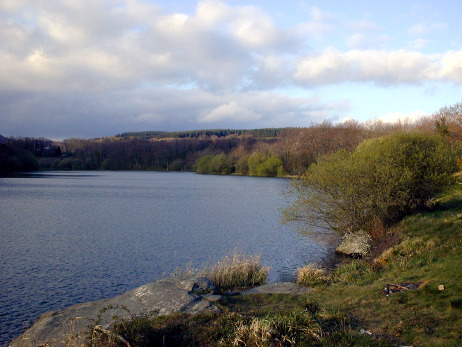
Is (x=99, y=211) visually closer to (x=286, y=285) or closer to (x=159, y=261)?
(x=159, y=261)

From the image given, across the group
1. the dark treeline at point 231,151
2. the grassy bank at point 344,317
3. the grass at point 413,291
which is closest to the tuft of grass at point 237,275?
the grassy bank at point 344,317

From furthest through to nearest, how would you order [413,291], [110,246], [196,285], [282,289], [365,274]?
[110,246], [365,274], [282,289], [196,285], [413,291]

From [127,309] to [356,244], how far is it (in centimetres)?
1339

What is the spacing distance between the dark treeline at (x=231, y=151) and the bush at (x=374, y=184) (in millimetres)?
5469

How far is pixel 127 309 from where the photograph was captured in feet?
27.8

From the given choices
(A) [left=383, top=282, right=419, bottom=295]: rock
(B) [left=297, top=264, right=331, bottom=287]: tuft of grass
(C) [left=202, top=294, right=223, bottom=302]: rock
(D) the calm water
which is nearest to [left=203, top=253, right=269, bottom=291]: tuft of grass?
(D) the calm water

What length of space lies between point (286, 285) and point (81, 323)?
645 cm

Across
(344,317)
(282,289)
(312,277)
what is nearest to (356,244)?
(312,277)

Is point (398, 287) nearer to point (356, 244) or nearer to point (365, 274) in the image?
point (365, 274)

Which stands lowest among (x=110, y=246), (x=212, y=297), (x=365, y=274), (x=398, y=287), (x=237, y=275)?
(x=110, y=246)

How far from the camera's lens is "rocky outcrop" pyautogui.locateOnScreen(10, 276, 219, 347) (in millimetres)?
8992

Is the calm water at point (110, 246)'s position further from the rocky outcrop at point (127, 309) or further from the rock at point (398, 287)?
the rock at point (398, 287)

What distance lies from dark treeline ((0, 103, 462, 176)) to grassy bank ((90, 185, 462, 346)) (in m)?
13.7

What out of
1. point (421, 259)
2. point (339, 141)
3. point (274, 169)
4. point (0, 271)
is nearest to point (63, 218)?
point (0, 271)
